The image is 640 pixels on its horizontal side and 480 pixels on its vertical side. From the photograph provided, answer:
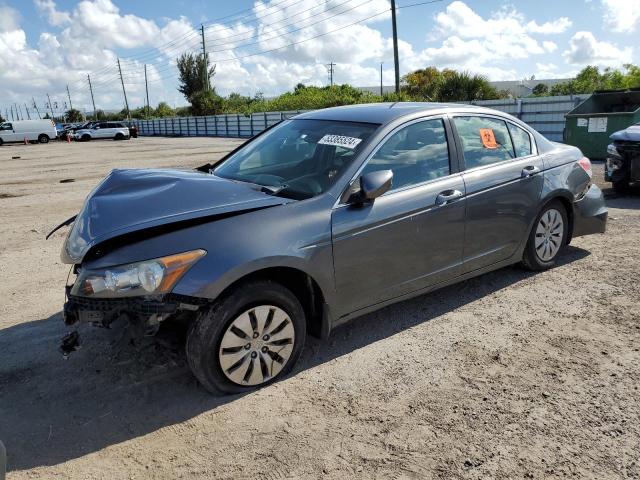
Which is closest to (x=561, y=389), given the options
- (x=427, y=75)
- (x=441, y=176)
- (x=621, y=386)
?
(x=621, y=386)

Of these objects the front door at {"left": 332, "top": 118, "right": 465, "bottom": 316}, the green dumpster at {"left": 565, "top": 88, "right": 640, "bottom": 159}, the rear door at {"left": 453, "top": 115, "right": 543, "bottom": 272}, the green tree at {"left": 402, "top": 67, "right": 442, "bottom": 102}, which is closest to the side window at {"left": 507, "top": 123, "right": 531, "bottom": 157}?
the rear door at {"left": 453, "top": 115, "right": 543, "bottom": 272}

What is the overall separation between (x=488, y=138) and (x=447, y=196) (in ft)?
2.93

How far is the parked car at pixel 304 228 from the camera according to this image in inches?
109

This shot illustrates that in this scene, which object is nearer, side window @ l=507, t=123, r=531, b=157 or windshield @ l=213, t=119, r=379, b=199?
windshield @ l=213, t=119, r=379, b=199

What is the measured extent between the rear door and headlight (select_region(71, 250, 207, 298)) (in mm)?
2305

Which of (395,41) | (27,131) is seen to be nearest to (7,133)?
(27,131)

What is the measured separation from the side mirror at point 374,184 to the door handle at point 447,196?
1.96 feet

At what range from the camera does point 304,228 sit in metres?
3.11

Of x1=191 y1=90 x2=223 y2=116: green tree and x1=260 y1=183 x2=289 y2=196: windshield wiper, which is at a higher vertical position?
x1=191 y1=90 x2=223 y2=116: green tree

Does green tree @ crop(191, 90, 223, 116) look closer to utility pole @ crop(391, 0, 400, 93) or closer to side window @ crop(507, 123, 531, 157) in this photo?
utility pole @ crop(391, 0, 400, 93)

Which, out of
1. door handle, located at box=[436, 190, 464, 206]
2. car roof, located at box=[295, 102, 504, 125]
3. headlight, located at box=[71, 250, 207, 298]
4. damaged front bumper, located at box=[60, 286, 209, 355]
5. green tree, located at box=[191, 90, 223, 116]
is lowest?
damaged front bumper, located at box=[60, 286, 209, 355]

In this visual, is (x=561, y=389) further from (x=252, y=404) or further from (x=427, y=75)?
(x=427, y=75)

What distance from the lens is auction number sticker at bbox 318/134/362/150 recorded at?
3.59 m

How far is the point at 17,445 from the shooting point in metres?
2.68
